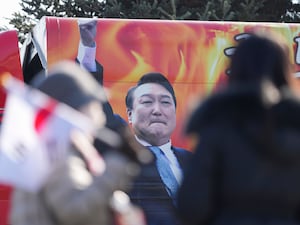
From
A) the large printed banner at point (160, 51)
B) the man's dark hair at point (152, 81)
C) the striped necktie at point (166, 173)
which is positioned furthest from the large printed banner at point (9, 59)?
the striped necktie at point (166, 173)

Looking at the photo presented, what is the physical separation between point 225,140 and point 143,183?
434cm

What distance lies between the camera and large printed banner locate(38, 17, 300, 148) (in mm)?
7641

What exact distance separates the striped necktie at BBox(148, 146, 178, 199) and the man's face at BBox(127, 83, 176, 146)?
0.12 m

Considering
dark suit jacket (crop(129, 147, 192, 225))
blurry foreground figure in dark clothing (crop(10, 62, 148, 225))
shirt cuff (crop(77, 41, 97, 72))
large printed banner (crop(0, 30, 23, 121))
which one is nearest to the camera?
blurry foreground figure in dark clothing (crop(10, 62, 148, 225))

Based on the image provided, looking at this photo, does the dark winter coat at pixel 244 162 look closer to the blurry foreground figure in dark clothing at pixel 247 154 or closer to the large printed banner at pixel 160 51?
the blurry foreground figure in dark clothing at pixel 247 154

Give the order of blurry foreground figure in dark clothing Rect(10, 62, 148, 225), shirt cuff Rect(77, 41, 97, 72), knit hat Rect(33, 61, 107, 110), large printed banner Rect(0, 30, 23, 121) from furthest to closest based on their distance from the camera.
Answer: large printed banner Rect(0, 30, 23, 121)
shirt cuff Rect(77, 41, 97, 72)
knit hat Rect(33, 61, 107, 110)
blurry foreground figure in dark clothing Rect(10, 62, 148, 225)

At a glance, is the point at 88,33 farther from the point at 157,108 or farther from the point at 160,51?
the point at 157,108

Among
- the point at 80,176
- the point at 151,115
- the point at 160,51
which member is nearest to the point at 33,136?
the point at 80,176

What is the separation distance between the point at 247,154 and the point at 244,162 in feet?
0.12

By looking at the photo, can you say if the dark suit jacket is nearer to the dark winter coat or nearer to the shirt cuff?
the shirt cuff

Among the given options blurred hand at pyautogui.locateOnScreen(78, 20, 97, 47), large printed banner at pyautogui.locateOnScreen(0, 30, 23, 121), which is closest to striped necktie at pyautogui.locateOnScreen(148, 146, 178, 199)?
blurred hand at pyautogui.locateOnScreen(78, 20, 97, 47)

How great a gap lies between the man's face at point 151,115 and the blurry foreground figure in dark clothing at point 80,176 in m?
4.16

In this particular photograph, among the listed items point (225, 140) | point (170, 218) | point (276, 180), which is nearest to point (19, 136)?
point (225, 140)

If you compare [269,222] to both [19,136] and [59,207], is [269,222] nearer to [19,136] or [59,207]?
[59,207]
